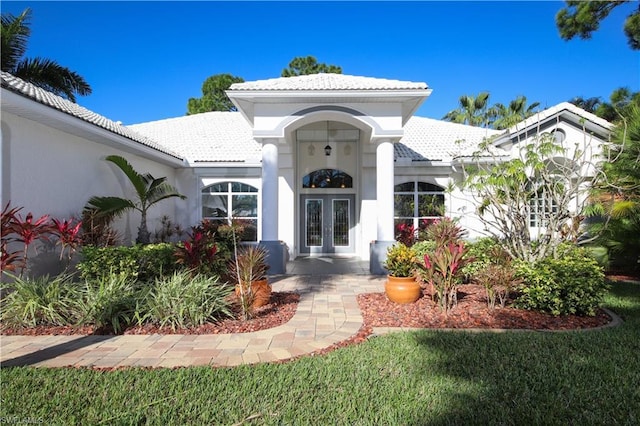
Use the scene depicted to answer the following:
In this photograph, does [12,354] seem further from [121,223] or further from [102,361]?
[121,223]

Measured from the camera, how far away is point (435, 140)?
1588 cm

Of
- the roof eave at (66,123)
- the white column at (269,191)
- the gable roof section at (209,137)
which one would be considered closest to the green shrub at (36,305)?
the roof eave at (66,123)

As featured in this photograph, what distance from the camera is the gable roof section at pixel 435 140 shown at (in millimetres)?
14078

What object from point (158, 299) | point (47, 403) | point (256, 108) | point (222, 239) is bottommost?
point (47, 403)

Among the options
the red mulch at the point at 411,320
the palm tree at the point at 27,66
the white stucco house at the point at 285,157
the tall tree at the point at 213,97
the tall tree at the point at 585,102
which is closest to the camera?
the red mulch at the point at 411,320

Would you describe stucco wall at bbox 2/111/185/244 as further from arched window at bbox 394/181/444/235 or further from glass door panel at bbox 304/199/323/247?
arched window at bbox 394/181/444/235

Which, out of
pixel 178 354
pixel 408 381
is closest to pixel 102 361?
pixel 178 354

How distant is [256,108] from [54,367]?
26.2 feet

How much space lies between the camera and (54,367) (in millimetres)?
4164

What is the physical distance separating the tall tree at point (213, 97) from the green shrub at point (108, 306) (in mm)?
29291

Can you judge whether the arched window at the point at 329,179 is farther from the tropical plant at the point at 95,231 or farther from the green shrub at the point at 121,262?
the tropical plant at the point at 95,231

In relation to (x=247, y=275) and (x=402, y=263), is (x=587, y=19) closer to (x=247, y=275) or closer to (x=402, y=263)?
(x=402, y=263)

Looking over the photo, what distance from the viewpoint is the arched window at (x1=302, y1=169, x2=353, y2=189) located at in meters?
14.5

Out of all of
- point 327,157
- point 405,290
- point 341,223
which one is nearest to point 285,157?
point 327,157
